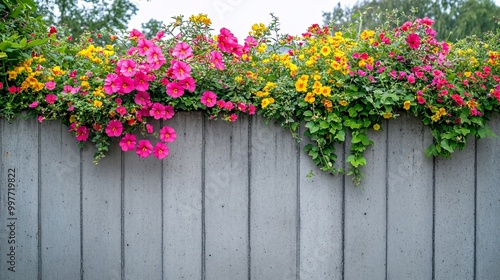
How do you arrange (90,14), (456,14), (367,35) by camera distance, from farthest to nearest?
1. (456,14)
2. (90,14)
3. (367,35)

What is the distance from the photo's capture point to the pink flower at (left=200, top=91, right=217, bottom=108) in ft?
5.78

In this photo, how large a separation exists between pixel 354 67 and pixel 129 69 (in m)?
0.86

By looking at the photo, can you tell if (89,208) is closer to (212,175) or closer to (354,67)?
(212,175)

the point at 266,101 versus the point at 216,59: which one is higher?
the point at 216,59

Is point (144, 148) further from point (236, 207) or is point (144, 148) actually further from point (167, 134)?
point (236, 207)

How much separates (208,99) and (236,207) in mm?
446

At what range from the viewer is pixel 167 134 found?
70.0 inches

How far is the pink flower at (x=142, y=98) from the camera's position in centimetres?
174

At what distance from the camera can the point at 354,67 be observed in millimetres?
1812

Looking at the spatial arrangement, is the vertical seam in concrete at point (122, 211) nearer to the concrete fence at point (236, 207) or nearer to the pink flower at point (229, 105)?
the concrete fence at point (236, 207)

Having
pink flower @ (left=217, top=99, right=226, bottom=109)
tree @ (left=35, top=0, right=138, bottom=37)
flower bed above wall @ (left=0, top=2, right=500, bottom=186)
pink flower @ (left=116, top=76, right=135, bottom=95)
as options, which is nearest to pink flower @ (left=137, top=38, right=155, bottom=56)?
flower bed above wall @ (left=0, top=2, right=500, bottom=186)

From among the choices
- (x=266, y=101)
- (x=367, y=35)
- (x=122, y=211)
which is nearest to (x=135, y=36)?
(x=266, y=101)

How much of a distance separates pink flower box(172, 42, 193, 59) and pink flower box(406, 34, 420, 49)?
2.76ft

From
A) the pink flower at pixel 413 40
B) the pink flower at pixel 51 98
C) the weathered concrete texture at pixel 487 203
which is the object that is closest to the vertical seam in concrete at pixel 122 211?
the pink flower at pixel 51 98
